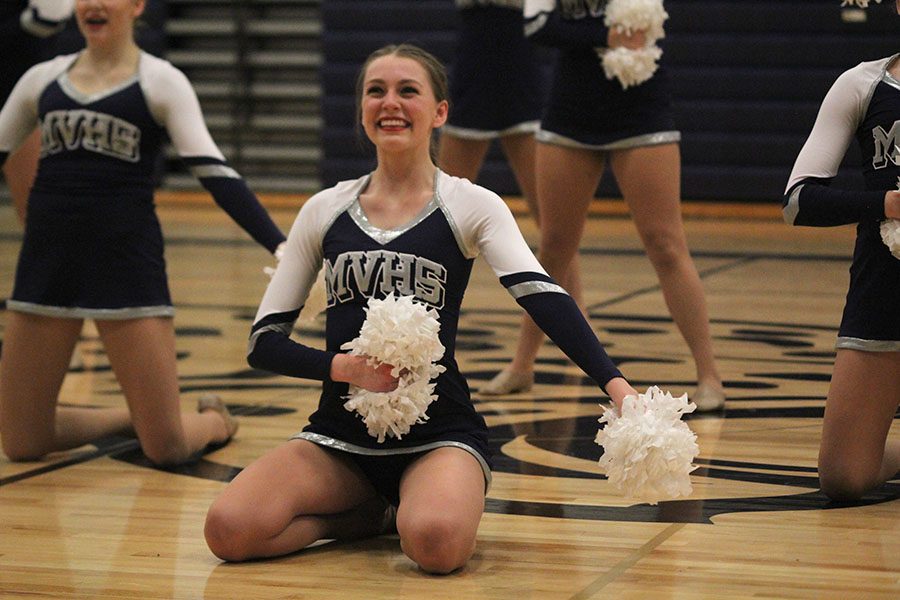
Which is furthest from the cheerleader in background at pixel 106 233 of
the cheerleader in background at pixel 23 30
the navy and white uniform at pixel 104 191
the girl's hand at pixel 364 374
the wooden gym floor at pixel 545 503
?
the cheerleader in background at pixel 23 30

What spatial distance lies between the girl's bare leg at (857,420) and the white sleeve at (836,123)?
36 centimetres

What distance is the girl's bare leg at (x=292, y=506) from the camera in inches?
100

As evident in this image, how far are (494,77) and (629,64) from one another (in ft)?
2.86

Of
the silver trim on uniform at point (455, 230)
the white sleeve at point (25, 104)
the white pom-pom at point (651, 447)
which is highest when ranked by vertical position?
the white sleeve at point (25, 104)

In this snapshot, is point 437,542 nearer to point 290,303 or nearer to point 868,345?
point 290,303

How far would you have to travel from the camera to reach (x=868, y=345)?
2.89 metres

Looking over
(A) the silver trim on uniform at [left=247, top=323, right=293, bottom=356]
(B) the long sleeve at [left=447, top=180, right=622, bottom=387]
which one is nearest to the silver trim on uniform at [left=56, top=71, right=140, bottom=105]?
(A) the silver trim on uniform at [left=247, top=323, right=293, bottom=356]

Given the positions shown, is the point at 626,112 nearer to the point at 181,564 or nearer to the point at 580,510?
the point at 580,510

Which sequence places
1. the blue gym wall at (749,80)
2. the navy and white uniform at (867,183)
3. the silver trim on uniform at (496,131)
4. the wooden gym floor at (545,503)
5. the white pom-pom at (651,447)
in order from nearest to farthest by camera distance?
the white pom-pom at (651,447)
the wooden gym floor at (545,503)
the navy and white uniform at (867,183)
the silver trim on uniform at (496,131)
the blue gym wall at (749,80)

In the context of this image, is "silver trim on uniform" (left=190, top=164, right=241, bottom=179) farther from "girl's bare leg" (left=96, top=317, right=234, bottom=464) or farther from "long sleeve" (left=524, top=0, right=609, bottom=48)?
"long sleeve" (left=524, top=0, right=609, bottom=48)

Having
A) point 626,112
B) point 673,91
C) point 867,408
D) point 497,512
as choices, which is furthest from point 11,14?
point 673,91

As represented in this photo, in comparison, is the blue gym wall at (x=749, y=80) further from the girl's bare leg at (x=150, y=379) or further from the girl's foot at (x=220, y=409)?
the girl's bare leg at (x=150, y=379)

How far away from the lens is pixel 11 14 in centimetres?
471

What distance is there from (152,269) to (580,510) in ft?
3.80
